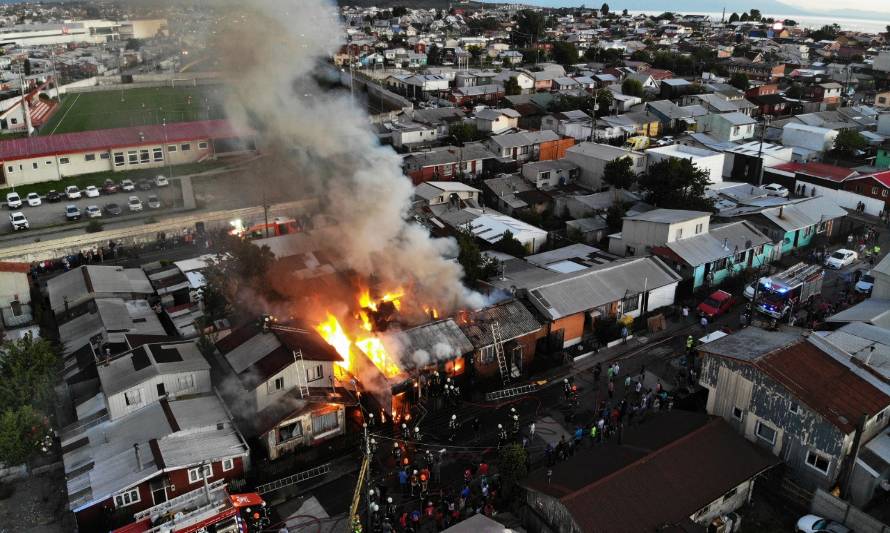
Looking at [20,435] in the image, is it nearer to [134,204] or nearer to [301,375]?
[301,375]

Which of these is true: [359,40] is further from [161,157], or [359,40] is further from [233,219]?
[233,219]

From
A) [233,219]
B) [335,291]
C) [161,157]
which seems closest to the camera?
[335,291]

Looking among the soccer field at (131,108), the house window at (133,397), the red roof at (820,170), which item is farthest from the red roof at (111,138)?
the red roof at (820,170)

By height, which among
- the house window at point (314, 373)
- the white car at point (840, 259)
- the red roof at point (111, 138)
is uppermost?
the red roof at point (111, 138)

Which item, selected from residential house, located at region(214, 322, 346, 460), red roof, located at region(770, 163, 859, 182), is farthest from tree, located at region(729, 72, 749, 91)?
residential house, located at region(214, 322, 346, 460)

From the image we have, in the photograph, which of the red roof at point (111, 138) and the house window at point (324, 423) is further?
the red roof at point (111, 138)

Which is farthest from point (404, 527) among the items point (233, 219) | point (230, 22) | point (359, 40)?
point (359, 40)

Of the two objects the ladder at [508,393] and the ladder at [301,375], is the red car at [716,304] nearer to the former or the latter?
the ladder at [508,393]
